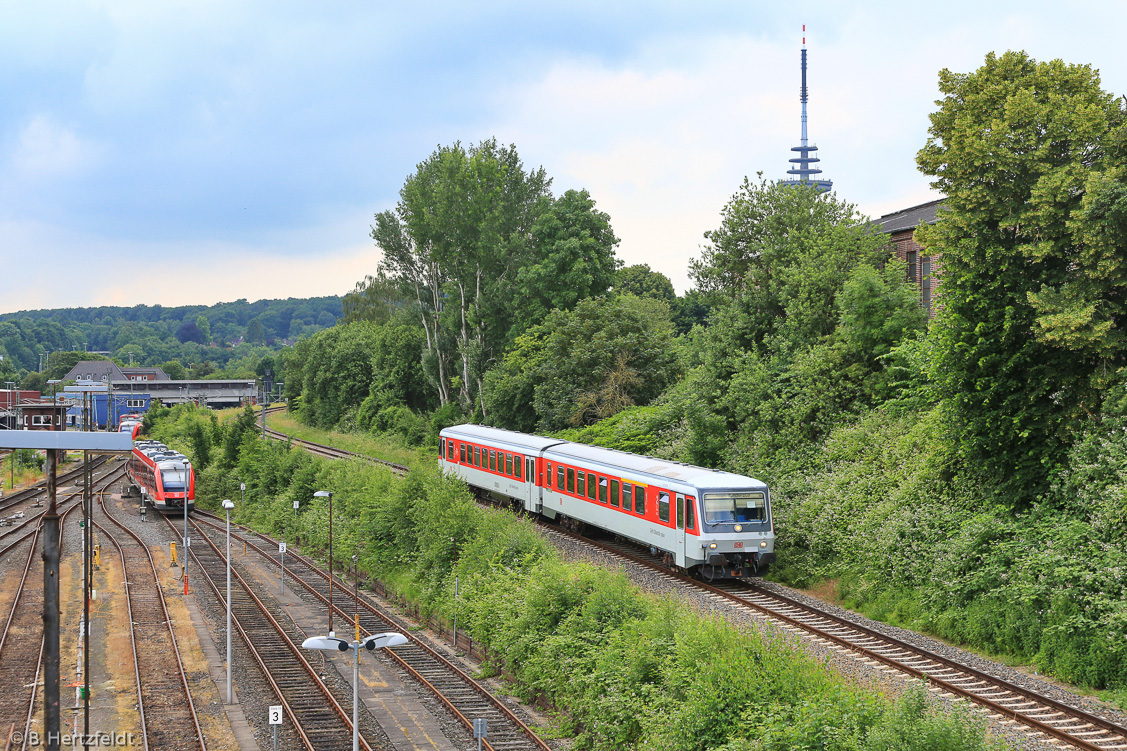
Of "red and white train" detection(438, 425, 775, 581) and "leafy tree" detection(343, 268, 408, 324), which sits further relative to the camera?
"leafy tree" detection(343, 268, 408, 324)

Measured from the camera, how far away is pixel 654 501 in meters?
27.3

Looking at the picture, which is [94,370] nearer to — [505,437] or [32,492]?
[32,492]

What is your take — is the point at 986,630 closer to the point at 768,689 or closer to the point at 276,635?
the point at 768,689

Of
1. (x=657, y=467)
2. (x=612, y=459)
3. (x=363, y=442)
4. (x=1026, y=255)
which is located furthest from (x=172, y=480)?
(x=1026, y=255)

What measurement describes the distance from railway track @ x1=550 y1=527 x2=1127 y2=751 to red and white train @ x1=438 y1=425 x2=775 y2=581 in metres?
1.04

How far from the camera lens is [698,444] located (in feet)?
113

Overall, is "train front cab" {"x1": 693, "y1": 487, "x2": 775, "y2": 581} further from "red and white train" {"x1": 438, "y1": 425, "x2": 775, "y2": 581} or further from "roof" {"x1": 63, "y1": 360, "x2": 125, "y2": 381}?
"roof" {"x1": 63, "y1": 360, "x2": 125, "y2": 381}

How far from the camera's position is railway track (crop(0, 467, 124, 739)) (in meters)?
21.5

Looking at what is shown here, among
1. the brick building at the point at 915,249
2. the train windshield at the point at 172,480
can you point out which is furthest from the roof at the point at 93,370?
the brick building at the point at 915,249

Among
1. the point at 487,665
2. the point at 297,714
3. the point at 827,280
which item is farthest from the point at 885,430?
the point at 297,714

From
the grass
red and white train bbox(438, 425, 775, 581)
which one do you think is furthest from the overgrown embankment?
the grass

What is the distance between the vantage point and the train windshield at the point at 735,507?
25.1 m

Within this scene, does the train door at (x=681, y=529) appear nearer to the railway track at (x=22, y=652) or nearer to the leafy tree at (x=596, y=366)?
the railway track at (x=22, y=652)

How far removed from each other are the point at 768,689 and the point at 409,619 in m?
16.8
